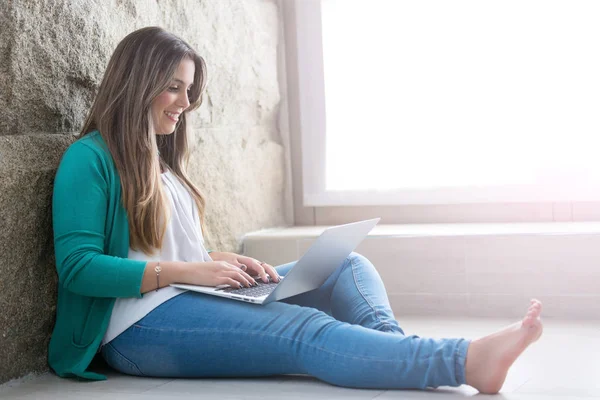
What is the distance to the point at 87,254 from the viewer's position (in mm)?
1806

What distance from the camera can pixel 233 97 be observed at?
2.98 metres

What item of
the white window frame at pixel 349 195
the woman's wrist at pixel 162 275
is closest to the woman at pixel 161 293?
the woman's wrist at pixel 162 275

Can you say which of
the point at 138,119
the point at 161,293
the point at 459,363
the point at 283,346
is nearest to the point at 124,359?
the point at 161,293

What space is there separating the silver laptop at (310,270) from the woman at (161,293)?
3 cm

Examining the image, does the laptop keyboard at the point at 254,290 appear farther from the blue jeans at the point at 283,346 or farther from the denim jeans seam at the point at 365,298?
the denim jeans seam at the point at 365,298

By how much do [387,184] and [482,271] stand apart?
2.06ft

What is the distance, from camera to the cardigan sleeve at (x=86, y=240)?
1809 millimetres

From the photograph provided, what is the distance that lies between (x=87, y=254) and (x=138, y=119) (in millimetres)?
345

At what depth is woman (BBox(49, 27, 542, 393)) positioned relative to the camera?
1699 mm

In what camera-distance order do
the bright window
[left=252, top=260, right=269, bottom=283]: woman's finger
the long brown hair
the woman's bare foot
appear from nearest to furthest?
the woman's bare foot
the long brown hair
[left=252, top=260, right=269, bottom=283]: woman's finger
the bright window

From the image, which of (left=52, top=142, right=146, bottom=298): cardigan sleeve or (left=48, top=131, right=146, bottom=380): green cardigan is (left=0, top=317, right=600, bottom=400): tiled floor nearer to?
(left=48, top=131, right=146, bottom=380): green cardigan

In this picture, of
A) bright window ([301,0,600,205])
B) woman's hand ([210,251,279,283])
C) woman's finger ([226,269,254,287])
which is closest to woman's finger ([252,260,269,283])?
woman's hand ([210,251,279,283])

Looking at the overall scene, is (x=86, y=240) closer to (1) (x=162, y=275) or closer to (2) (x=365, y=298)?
(1) (x=162, y=275)

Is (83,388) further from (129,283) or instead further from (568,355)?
(568,355)
